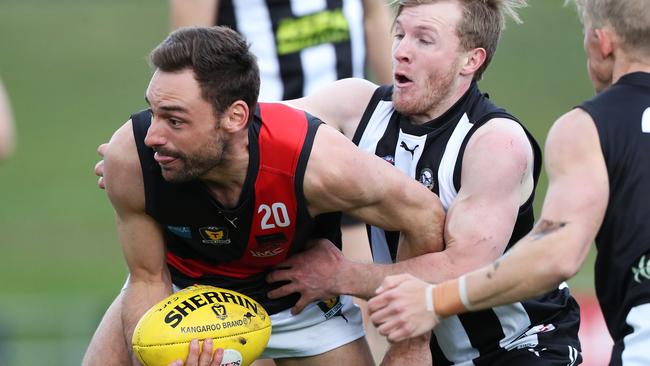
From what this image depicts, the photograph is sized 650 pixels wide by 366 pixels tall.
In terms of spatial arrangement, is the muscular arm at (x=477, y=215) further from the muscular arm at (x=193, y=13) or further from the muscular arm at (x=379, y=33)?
the muscular arm at (x=379, y=33)

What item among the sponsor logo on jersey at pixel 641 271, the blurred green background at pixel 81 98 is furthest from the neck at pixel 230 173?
the blurred green background at pixel 81 98

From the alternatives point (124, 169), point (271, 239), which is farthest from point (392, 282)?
point (124, 169)

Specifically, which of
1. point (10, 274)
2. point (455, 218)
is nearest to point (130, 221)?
point (455, 218)

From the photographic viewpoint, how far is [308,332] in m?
5.96

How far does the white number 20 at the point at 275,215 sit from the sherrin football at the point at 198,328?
0.38 metres

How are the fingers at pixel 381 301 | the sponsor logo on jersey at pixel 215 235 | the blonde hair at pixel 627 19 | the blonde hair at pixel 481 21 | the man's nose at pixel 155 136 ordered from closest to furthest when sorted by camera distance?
the blonde hair at pixel 627 19, the fingers at pixel 381 301, the man's nose at pixel 155 136, the sponsor logo on jersey at pixel 215 235, the blonde hair at pixel 481 21

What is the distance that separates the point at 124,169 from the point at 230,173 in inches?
17.3

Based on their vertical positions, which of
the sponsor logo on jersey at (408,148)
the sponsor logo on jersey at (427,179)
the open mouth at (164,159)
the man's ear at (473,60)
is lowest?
the sponsor logo on jersey at (427,179)

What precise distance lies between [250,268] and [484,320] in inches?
42.1

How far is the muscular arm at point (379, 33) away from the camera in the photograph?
815 cm

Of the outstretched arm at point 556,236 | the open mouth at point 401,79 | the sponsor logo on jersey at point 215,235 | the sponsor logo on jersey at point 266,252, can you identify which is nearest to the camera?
the outstretched arm at point 556,236

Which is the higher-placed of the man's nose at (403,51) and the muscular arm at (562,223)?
the man's nose at (403,51)

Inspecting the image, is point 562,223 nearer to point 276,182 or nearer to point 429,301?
point 429,301

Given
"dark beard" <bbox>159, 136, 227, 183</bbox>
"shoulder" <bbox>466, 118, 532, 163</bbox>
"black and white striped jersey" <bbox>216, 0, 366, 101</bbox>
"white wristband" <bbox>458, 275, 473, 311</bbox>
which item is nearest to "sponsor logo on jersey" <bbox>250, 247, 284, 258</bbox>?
"dark beard" <bbox>159, 136, 227, 183</bbox>
